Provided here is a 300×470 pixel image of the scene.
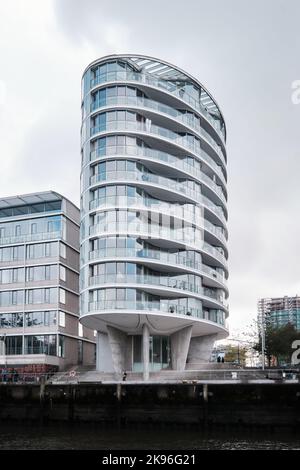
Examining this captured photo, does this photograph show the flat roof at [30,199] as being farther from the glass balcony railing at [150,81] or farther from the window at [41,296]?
the glass balcony railing at [150,81]

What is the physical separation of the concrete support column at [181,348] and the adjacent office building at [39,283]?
15.9 meters

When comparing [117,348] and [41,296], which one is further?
[41,296]

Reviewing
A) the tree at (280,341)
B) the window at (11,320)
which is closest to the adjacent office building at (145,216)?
the window at (11,320)

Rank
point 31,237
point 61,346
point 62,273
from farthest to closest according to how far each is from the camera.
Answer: point 31,237 → point 62,273 → point 61,346

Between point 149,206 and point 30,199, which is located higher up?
point 30,199

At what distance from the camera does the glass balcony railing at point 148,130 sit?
63.1 m

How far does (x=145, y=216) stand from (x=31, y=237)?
72.8 ft

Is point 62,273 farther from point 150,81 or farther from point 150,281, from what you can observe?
point 150,81

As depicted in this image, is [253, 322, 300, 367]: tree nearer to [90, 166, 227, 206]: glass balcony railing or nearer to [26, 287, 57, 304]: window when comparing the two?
[26, 287, 57, 304]: window

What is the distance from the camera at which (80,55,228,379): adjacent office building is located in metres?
60.0

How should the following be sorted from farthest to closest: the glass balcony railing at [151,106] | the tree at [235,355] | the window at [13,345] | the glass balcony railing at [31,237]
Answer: the tree at [235,355]
the glass balcony railing at [31,237]
the window at [13,345]
the glass balcony railing at [151,106]

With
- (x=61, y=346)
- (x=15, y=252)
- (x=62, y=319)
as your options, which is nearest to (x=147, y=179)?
(x=62, y=319)

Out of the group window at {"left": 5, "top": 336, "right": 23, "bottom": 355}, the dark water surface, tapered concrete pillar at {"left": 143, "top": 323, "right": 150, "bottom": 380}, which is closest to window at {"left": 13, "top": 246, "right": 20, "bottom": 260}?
window at {"left": 5, "top": 336, "right": 23, "bottom": 355}

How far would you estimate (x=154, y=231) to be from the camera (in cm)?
6141
